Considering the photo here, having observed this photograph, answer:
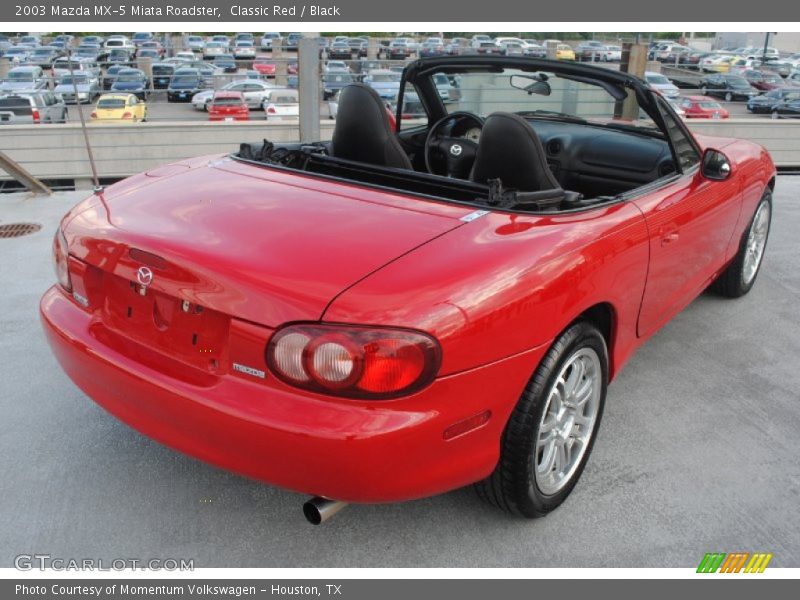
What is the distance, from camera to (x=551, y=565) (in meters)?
2.41

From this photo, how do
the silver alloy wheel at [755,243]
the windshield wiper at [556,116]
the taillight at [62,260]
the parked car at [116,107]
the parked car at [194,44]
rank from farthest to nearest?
the parked car at [194,44]
the parked car at [116,107]
the silver alloy wheel at [755,243]
the windshield wiper at [556,116]
the taillight at [62,260]

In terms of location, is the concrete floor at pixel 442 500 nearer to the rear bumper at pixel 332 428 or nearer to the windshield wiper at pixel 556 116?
the rear bumper at pixel 332 428

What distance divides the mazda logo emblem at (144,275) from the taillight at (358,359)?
53 centimetres

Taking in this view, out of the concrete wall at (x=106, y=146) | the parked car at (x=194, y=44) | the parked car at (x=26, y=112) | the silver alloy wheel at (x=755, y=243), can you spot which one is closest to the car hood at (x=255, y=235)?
the silver alloy wheel at (x=755, y=243)

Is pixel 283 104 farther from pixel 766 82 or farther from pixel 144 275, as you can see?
pixel 766 82

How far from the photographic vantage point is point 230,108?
1817cm

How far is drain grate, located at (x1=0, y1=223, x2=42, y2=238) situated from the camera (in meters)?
5.87

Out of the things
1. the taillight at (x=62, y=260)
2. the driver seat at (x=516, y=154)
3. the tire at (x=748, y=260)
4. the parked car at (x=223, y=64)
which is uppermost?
the driver seat at (x=516, y=154)

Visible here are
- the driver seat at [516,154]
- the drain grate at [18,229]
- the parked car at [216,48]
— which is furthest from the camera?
the parked car at [216,48]

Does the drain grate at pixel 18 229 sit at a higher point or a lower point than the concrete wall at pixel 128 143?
higher

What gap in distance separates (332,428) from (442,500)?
2.97ft

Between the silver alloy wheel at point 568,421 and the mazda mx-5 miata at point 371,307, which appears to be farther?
the silver alloy wheel at point 568,421

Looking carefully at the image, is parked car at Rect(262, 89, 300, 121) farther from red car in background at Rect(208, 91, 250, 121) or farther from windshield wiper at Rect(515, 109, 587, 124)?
windshield wiper at Rect(515, 109, 587, 124)

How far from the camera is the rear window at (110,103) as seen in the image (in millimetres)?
20177
